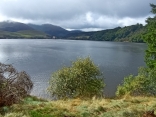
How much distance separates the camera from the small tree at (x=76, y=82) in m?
41.8

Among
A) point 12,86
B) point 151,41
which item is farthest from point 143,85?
point 12,86

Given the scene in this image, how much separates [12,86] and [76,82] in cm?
3156

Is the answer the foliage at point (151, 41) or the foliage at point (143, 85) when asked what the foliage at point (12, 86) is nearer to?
the foliage at point (143, 85)

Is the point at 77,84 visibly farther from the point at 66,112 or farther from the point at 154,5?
the point at 66,112

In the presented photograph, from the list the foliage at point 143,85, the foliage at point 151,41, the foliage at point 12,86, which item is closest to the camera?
the foliage at point 12,86

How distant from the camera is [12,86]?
38.2 ft

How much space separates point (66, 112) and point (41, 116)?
5.23ft

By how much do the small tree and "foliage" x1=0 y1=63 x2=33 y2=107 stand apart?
94.0 ft

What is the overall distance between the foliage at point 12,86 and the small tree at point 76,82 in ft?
94.0

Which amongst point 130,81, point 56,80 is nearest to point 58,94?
point 56,80

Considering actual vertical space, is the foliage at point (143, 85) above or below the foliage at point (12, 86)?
below

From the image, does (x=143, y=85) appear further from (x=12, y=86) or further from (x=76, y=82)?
(x=12, y=86)

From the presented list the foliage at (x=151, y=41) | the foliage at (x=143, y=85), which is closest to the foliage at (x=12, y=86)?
Answer: the foliage at (x=143, y=85)

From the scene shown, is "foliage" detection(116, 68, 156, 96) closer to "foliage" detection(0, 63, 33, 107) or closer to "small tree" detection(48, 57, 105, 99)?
"small tree" detection(48, 57, 105, 99)
